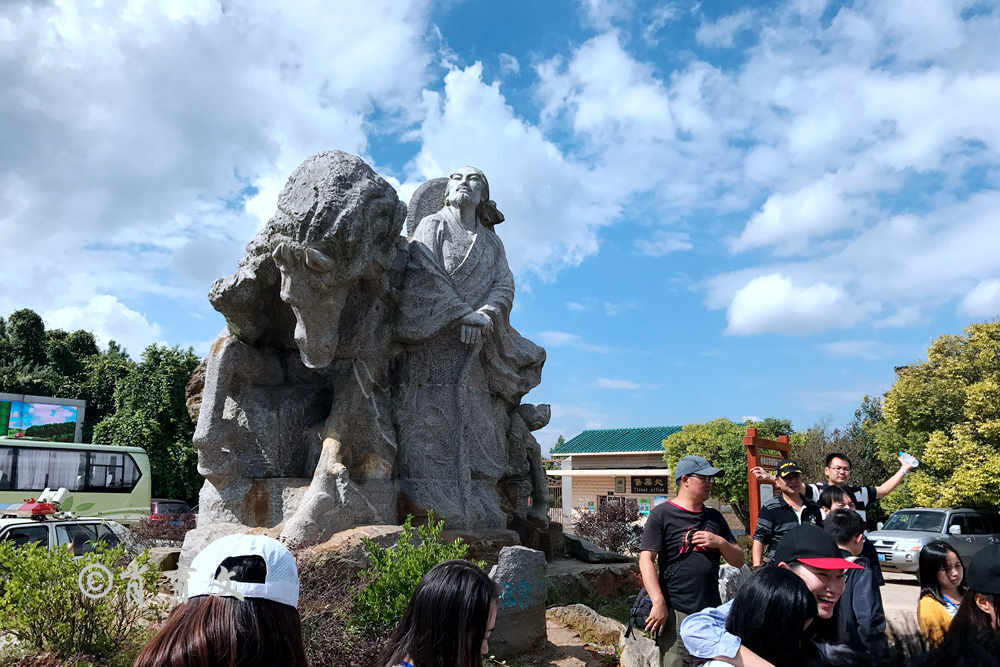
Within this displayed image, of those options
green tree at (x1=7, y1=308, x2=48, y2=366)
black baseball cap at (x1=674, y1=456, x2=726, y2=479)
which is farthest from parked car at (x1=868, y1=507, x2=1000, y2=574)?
green tree at (x1=7, y1=308, x2=48, y2=366)

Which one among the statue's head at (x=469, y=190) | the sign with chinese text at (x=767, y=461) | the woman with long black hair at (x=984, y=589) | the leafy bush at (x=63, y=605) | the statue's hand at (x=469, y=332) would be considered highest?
the statue's head at (x=469, y=190)

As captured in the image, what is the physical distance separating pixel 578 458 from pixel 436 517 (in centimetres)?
2512

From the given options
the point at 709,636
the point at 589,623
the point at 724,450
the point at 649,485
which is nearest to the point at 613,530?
the point at 589,623

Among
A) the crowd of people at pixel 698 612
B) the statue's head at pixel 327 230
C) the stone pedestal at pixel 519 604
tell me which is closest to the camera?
the crowd of people at pixel 698 612

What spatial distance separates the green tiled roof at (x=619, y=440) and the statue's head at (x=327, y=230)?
2454cm

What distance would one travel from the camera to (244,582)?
4.70 ft

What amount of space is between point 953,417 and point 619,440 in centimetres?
1581

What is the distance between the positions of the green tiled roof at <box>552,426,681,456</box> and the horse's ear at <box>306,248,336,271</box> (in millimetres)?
24820

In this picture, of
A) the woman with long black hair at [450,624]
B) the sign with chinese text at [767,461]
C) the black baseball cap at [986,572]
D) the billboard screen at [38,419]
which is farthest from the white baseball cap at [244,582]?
the billboard screen at [38,419]

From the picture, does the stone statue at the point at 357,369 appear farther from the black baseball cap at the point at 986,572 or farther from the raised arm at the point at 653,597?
the black baseball cap at the point at 986,572

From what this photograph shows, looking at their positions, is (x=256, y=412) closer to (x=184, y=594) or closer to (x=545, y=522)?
(x=545, y=522)

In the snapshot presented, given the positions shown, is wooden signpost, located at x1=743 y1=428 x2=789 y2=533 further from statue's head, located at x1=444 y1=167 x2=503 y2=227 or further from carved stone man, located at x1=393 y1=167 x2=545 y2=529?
statue's head, located at x1=444 y1=167 x2=503 y2=227

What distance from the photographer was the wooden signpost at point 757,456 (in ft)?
29.7

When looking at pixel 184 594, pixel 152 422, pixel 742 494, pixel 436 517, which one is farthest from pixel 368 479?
pixel 742 494
